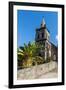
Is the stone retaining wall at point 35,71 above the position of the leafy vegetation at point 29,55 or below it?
below

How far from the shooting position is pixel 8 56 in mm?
1917

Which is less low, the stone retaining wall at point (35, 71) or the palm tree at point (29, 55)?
the palm tree at point (29, 55)

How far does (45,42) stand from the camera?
6.57 feet

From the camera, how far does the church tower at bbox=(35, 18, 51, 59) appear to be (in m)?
1.98

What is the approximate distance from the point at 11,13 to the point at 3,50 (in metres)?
0.31

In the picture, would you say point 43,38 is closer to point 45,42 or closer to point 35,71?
point 45,42

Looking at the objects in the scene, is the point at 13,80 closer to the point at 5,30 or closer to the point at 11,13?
the point at 5,30

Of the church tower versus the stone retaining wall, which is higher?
the church tower

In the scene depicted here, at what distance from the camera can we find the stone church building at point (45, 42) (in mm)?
1985

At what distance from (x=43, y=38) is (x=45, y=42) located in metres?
0.04

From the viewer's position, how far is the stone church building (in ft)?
6.51

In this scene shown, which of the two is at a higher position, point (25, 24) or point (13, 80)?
point (25, 24)

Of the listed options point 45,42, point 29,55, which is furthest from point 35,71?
point 45,42

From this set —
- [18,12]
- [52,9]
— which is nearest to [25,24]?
[18,12]
